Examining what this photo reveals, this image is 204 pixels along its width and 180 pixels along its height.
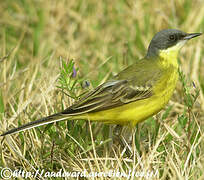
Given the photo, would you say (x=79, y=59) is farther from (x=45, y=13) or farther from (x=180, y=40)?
(x=180, y=40)

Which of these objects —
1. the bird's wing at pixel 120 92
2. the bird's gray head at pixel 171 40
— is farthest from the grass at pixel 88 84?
the bird's gray head at pixel 171 40

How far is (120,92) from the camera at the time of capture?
16.2 ft

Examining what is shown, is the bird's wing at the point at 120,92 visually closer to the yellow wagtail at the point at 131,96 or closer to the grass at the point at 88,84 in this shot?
the yellow wagtail at the point at 131,96

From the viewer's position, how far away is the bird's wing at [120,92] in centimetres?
470

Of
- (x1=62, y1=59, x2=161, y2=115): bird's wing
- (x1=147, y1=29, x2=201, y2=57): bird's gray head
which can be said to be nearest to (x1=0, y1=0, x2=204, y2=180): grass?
(x1=62, y1=59, x2=161, y2=115): bird's wing

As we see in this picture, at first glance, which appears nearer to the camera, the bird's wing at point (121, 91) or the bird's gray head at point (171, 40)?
the bird's wing at point (121, 91)

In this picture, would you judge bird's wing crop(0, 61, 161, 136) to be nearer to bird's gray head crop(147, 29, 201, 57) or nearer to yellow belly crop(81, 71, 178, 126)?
yellow belly crop(81, 71, 178, 126)

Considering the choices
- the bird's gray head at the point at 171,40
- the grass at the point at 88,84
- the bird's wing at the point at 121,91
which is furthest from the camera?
the bird's gray head at the point at 171,40

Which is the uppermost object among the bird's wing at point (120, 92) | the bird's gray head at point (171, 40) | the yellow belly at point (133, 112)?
the bird's gray head at point (171, 40)

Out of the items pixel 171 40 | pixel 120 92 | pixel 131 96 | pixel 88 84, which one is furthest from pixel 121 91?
pixel 171 40

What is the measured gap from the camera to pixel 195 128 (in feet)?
16.0

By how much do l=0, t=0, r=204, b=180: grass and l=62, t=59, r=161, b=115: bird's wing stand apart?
194 mm

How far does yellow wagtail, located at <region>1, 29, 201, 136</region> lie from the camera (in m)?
4.70

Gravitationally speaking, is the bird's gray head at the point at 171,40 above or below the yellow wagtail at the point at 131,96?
above
